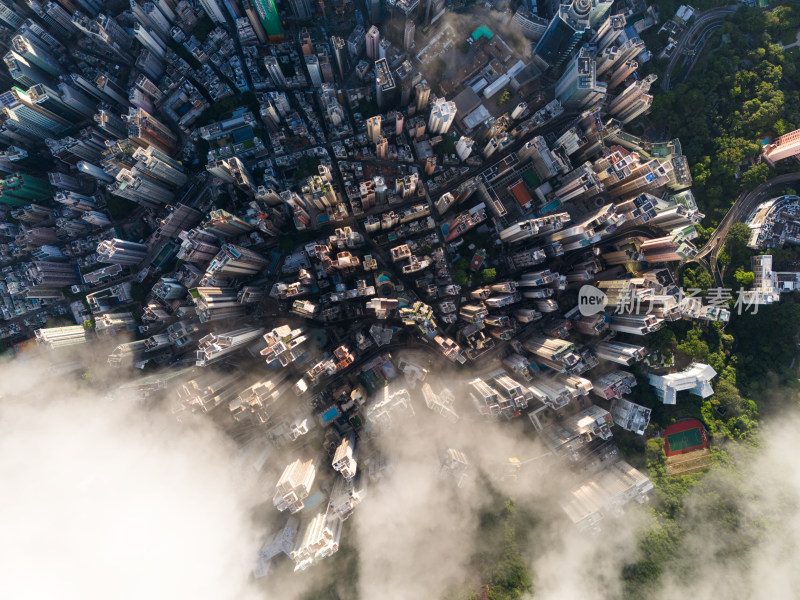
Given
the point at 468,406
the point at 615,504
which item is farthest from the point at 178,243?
the point at 615,504

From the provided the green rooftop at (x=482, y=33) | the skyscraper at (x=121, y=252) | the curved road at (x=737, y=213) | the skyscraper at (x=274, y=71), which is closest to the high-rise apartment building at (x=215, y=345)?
the skyscraper at (x=121, y=252)

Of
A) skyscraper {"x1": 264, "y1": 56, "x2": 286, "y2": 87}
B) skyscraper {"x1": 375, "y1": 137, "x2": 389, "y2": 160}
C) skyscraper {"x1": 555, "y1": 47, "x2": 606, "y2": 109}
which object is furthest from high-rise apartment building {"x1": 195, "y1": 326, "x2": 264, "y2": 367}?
skyscraper {"x1": 555, "y1": 47, "x2": 606, "y2": 109}

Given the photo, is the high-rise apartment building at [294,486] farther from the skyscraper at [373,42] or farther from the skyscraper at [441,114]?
the skyscraper at [373,42]

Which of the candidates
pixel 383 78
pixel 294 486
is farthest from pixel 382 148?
pixel 294 486

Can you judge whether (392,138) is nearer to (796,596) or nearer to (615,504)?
(615,504)

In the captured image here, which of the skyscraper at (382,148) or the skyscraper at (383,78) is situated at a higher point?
the skyscraper at (383,78)

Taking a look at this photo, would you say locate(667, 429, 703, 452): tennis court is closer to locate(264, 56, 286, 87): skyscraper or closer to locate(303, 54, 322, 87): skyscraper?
locate(303, 54, 322, 87): skyscraper
